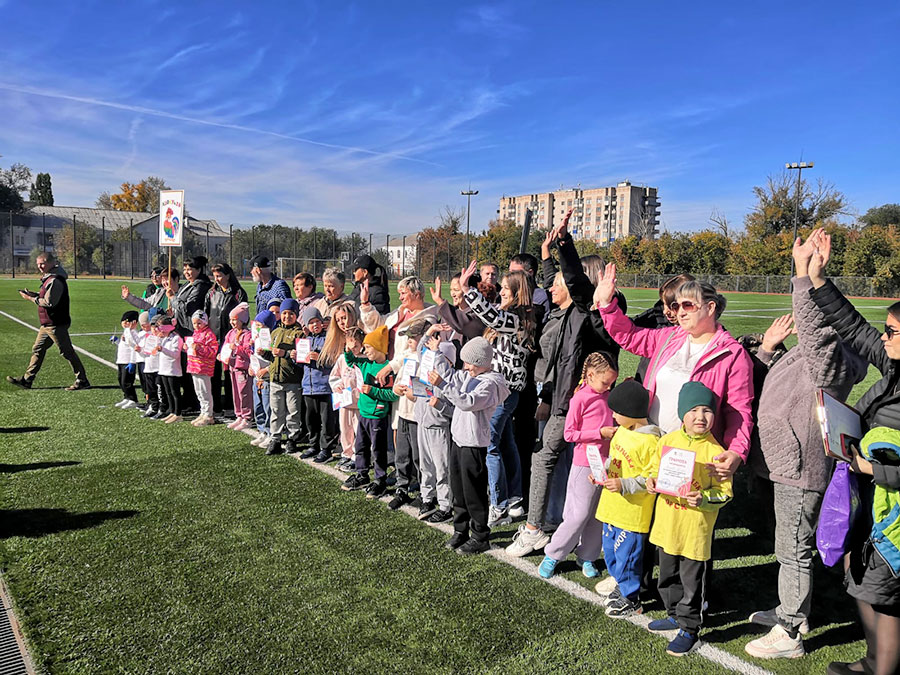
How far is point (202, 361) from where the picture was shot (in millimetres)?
7480

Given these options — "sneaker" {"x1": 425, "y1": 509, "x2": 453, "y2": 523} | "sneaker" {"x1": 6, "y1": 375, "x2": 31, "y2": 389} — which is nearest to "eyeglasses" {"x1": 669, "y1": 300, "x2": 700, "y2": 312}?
"sneaker" {"x1": 425, "y1": 509, "x2": 453, "y2": 523}

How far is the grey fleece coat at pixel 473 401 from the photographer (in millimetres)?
4176

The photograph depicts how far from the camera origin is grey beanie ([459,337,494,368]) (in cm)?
421

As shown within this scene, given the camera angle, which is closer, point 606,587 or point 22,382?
point 606,587

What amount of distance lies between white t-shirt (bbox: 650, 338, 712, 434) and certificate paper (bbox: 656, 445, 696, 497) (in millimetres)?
393

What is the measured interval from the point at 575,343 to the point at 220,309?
5377 millimetres

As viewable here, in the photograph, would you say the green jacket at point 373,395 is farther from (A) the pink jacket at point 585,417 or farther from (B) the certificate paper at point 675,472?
(B) the certificate paper at point 675,472

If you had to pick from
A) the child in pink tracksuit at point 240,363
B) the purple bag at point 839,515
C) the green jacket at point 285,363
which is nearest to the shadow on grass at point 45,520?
the green jacket at point 285,363

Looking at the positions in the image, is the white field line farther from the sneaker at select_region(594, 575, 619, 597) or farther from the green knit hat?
the green knit hat

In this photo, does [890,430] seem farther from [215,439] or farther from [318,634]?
[215,439]

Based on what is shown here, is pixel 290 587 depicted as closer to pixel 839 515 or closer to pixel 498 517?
pixel 498 517

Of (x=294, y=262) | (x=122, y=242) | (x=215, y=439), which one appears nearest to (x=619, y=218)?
(x=294, y=262)

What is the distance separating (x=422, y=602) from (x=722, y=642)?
1639mm

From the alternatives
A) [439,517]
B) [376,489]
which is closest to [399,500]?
[376,489]
